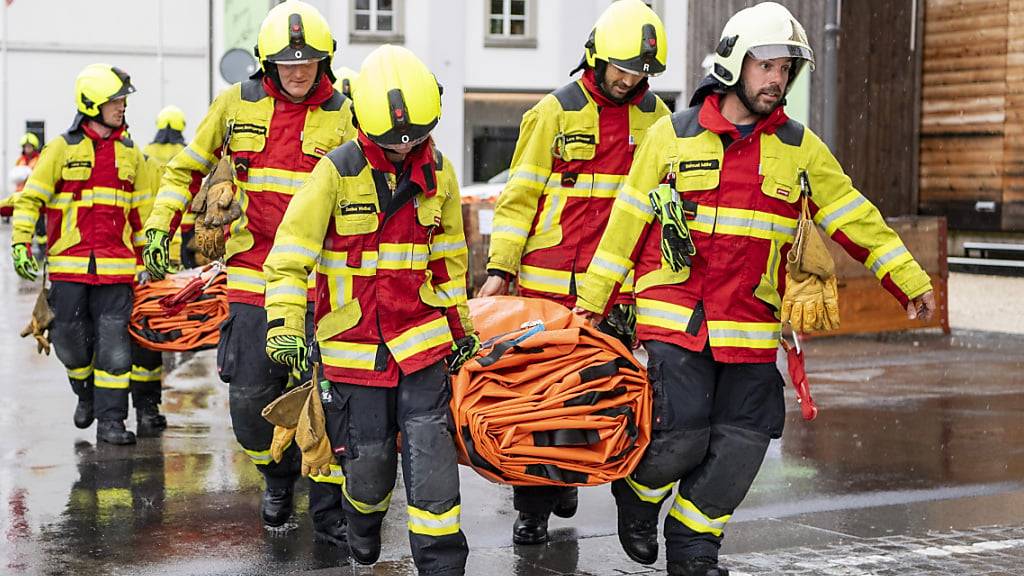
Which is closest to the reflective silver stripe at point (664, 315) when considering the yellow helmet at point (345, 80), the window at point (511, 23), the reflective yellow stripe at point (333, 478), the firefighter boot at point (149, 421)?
the reflective yellow stripe at point (333, 478)

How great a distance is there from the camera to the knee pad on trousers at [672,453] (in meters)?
5.18

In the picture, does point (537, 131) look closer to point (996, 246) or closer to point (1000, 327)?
point (1000, 327)

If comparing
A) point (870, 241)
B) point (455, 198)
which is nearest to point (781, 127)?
point (870, 241)

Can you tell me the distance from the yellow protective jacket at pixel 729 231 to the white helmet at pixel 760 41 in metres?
0.16

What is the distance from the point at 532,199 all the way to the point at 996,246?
54.0ft

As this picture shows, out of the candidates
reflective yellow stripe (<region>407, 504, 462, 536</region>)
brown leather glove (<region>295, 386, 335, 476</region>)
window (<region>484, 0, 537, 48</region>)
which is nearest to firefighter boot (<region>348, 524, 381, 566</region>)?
brown leather glove (<region>295, 386, 335, 476</region>)

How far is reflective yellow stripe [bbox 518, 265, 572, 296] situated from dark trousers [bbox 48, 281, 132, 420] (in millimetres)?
3127

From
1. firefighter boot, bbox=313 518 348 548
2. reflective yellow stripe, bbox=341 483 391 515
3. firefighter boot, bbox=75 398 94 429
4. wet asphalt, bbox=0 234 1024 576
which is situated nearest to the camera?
reflective yellow stripe, bbox=341 483 391 515

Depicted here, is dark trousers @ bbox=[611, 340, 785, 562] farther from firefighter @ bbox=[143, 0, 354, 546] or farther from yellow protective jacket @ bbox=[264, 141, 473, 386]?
firefighter @ bbox=[143, 0, 354, 546]

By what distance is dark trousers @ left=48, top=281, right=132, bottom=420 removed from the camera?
28.0ft

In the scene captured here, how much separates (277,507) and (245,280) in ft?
3.29

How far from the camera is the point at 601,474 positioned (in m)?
5.07

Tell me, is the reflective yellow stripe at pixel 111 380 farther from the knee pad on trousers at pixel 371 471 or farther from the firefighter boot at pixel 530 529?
the knee pad on trousers at pixel 371 471

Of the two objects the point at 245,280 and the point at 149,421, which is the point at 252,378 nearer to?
the point at 245,280
